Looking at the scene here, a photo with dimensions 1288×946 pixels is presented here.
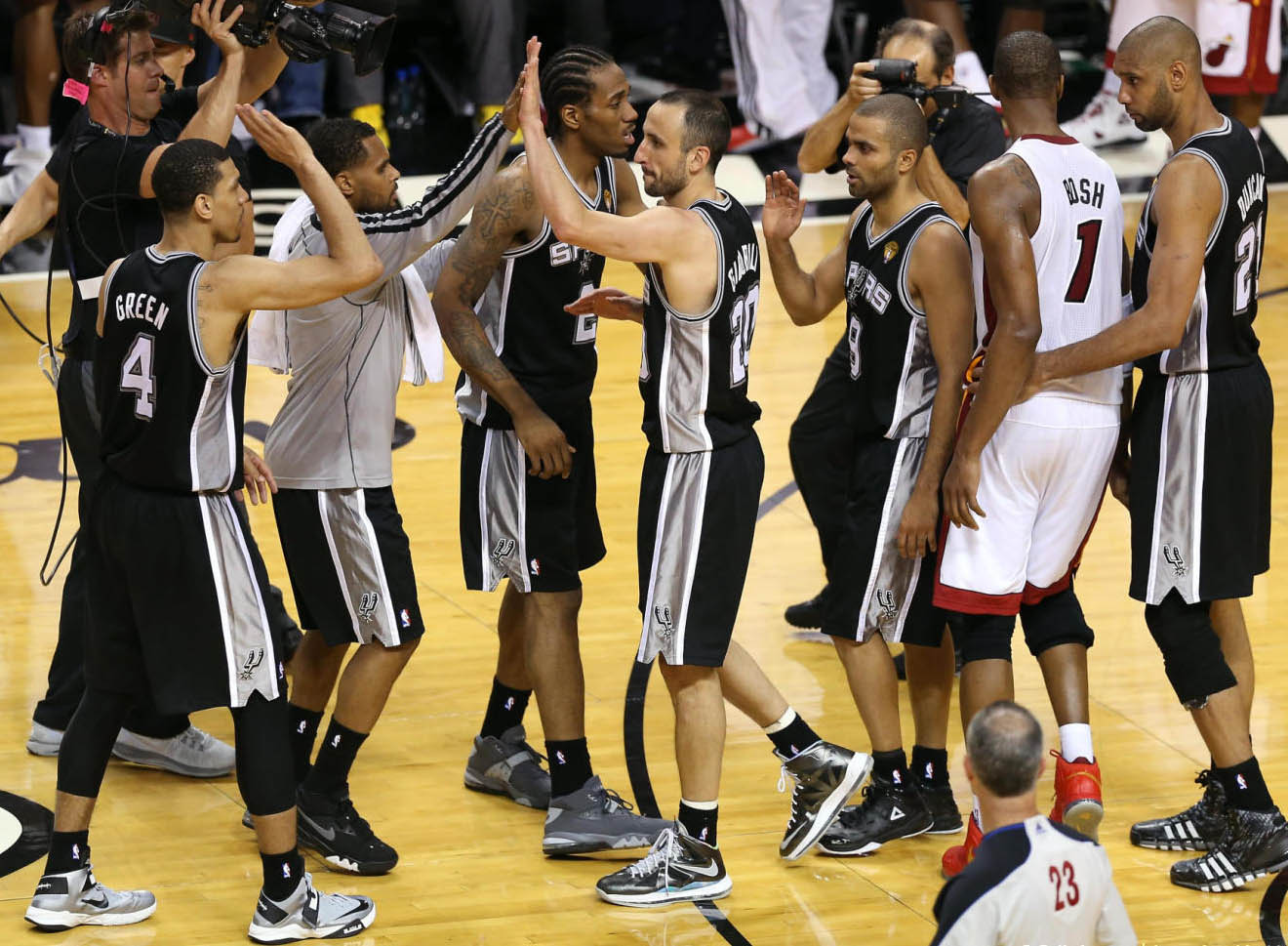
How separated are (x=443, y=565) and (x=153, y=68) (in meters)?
2.31

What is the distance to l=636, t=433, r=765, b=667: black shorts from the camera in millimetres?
4961

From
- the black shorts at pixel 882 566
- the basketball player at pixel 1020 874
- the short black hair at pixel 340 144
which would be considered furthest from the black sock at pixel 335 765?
the basketball player at pixel 1020 874

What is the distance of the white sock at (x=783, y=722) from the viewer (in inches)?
205

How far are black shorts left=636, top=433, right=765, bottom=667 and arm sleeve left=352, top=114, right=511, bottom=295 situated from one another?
0.82 metres

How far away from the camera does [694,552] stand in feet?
16.3

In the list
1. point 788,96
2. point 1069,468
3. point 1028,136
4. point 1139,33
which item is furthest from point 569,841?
point 788,96

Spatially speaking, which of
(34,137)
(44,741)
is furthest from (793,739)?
(34,137)

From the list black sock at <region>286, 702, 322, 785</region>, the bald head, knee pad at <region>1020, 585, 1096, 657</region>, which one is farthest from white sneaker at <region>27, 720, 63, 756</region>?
the bald head

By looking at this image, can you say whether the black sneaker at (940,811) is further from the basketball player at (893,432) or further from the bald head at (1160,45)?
the bald head at (1160,45)

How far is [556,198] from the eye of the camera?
186 inches

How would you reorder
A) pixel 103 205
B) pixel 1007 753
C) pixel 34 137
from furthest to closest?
pixel 34 137 < pixel 103 205 < pixel 1007 753

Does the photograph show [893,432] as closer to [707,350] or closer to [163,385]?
[707,350]

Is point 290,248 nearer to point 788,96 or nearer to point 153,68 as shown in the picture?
point 153,68

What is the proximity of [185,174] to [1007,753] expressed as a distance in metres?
2.30
